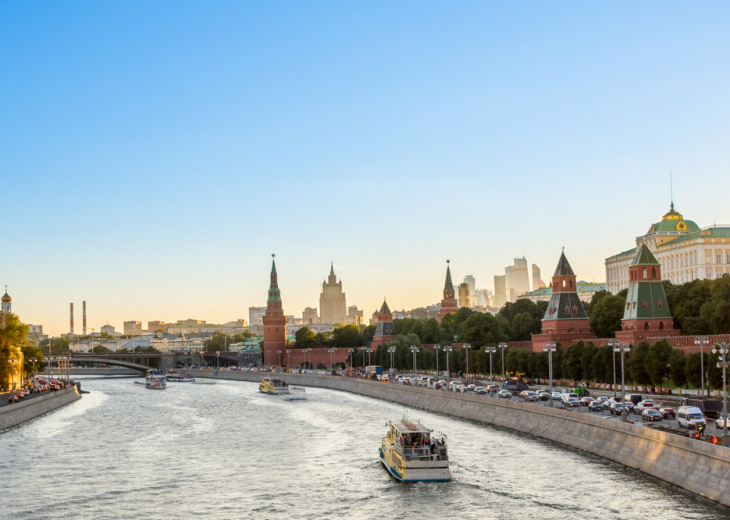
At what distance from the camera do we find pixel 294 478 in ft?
145

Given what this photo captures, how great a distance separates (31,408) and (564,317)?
58.9 meters

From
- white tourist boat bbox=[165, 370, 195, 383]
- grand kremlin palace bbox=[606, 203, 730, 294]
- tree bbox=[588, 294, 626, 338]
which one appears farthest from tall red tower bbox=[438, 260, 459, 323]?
tree bbox=[588, 294, 626, 338]

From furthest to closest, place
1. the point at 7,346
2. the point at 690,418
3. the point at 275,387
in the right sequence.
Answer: the point at 275,387
the point at 7,346
the point at 690,418

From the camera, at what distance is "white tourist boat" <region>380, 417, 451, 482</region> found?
4256 centimetres

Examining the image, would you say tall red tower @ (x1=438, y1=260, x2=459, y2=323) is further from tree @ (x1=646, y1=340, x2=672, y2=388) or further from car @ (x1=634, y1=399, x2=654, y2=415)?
car @ (x1=634, y1=399, x2=654, y2=415)

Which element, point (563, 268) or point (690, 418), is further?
point (563, 268)

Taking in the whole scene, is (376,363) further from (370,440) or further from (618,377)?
(370,440)

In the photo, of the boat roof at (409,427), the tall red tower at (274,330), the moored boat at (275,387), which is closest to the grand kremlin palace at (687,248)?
the moored boat at (275,387)

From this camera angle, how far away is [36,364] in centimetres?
13912

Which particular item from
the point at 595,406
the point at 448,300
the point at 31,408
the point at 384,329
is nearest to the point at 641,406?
the point at 595,406

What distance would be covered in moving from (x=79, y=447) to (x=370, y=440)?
17.6 m

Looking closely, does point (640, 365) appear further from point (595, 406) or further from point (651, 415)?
point (651, 415)

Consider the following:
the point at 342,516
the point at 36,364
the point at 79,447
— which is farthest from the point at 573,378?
the point at 36,364

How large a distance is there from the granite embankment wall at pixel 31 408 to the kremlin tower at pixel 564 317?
5172cm
